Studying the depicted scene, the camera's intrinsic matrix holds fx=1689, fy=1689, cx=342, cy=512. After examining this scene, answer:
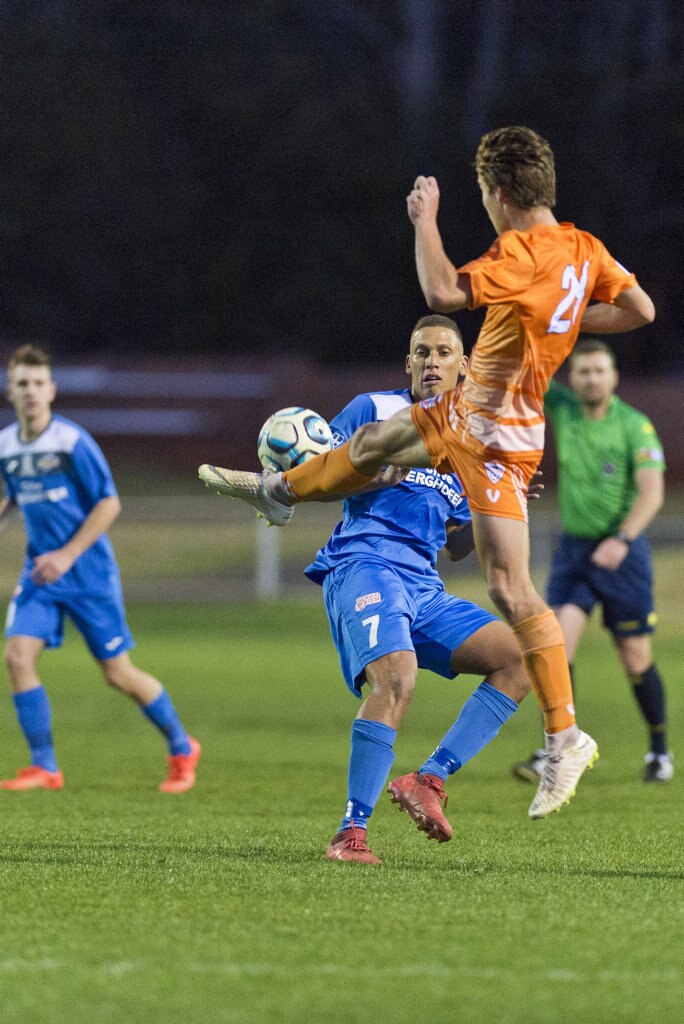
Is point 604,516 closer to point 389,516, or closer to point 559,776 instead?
point 389,516

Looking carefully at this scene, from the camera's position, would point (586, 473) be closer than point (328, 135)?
Yes

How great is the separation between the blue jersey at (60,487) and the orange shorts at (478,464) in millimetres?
3282

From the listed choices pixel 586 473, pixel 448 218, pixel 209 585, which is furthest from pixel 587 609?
pixel 448 218

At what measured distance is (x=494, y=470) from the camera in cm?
566

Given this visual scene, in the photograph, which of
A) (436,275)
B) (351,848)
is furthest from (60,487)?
(436,275)

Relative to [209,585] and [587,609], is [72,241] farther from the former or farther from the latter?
[587,609]

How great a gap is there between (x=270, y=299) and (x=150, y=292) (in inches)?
126

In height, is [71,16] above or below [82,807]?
above

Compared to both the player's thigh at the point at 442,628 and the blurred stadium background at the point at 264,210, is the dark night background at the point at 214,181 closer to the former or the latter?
the blurred stadium background at the point at 264,210

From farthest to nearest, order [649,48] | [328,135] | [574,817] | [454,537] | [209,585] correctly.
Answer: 1. [328,135]
2. [649,48]
3. [209,585]
4. [574,817]
5. [454,537]

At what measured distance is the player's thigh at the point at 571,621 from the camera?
9078mm

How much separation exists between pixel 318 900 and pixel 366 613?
128 cm

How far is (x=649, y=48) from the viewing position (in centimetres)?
4025

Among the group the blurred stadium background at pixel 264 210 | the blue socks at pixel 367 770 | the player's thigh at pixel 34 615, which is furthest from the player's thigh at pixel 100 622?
the blurred stadium background at pixel 264 210
